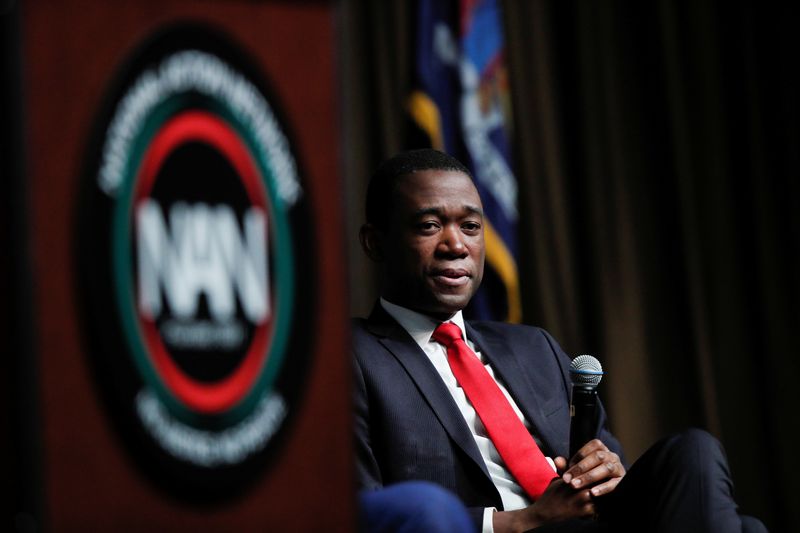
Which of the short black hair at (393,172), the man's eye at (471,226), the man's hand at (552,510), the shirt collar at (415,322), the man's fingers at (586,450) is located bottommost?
the man's hand at (552,510)

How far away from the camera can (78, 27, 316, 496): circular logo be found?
2.36 ft

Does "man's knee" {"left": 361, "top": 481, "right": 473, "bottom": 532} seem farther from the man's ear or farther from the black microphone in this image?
the man's ear

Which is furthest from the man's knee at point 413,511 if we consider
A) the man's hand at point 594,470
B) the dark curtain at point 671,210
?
the dark curtain at point 671,210

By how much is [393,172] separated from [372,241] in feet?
0.45

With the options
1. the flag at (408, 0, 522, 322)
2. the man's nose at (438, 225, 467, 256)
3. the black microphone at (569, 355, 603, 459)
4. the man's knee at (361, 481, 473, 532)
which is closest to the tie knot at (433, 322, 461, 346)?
the man's nose at (438, 225, 467, 256)

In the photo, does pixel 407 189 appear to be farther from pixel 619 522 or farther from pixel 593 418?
pixel 619 522

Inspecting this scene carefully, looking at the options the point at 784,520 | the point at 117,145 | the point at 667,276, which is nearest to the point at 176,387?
the point at 117,145

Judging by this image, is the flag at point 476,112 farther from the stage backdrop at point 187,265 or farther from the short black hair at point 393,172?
the stage backdrop at point 187,265

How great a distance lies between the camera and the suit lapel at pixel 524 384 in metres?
2.01

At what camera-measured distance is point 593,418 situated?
72.3 inches

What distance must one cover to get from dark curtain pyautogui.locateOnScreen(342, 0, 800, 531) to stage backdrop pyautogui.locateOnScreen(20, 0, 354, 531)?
8.36 feet

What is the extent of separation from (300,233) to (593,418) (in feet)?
3.68

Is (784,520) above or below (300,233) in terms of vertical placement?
below

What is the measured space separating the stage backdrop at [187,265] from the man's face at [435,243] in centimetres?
125
